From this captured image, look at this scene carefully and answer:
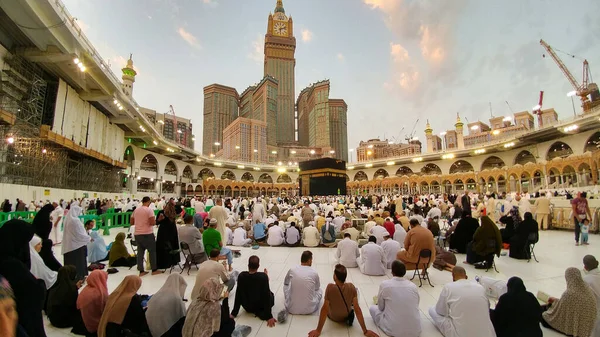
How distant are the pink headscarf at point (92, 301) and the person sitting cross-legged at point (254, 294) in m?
1.23

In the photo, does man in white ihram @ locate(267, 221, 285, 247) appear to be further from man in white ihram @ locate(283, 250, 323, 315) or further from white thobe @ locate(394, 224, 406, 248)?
man in white ihram @ locate(283, 250, 323, 315)

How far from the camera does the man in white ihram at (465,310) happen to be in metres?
2.17

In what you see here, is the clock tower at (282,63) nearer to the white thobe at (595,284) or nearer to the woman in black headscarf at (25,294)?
the white thobe at (595,284)

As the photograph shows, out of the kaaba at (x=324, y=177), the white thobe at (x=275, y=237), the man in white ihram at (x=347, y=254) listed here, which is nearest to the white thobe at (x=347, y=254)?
the man in white ihram at (x=347, y=254)

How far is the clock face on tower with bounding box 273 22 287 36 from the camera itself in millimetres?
104250

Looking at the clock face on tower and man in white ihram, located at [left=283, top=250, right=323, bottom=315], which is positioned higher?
the clock face on tower

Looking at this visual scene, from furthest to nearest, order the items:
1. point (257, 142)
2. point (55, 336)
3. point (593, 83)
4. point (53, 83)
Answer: point (257, 142) → point (593, 83) → point (53, 83) → point (55, 336)

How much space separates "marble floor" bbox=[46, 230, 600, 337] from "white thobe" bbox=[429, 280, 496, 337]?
0.36 metres

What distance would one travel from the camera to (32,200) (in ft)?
36.4

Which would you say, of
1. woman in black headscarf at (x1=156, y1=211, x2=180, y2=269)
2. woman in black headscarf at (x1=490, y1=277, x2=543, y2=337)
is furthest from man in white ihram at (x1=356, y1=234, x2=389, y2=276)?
woman in black headscarf at (x1=156, y1=211, x2=180, y2=269)

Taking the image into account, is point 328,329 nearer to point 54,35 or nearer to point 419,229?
point 419,229

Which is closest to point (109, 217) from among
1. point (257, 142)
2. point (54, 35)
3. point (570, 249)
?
point (54, 35)

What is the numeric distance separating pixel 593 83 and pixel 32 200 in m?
80.9

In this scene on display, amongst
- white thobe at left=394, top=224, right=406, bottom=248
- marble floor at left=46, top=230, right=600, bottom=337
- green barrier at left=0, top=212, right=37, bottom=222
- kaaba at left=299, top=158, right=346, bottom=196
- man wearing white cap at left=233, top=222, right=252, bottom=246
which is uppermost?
kaaba at left=299, top=158, right=346, bottom=196
